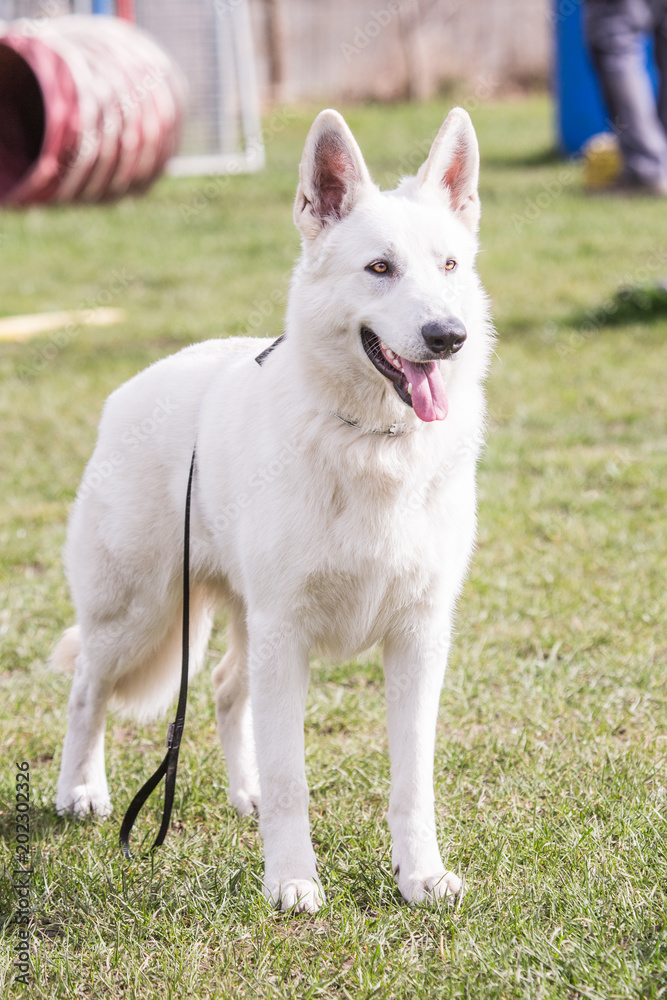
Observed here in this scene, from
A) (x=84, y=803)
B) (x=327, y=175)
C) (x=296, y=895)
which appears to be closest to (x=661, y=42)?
(x=327, y=175)

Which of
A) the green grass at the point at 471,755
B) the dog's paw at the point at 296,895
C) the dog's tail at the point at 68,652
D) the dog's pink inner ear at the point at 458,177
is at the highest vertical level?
the dog's pink inner ear at the point at 458,177

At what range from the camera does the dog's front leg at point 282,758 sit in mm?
2455

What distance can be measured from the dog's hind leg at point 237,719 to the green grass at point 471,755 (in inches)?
3.1

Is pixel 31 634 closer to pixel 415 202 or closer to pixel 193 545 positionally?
pixel 193 545

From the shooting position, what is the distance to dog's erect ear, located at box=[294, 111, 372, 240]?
8.24ft

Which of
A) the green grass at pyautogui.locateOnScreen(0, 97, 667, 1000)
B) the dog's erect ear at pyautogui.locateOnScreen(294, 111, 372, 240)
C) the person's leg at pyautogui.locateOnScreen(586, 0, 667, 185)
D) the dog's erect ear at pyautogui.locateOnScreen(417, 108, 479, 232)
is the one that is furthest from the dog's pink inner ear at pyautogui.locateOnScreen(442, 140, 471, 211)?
the person's leg at pyautogui.locateOnScreen(586, 0, 667, 185)

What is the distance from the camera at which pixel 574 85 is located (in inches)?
534

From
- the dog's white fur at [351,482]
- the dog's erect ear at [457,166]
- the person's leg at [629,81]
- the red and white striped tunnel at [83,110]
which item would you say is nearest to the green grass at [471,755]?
the dog's white fur at [351,482]

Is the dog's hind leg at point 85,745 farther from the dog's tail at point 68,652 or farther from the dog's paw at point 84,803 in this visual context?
the dog's tail at point 68,652

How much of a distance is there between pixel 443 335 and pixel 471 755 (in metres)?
1.43

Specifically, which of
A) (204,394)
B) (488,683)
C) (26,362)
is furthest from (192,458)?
(26,362)

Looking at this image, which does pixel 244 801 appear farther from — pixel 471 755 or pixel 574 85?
pixel 574 85

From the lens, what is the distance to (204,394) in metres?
2.86

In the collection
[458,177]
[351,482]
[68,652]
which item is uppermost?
[458,177]
